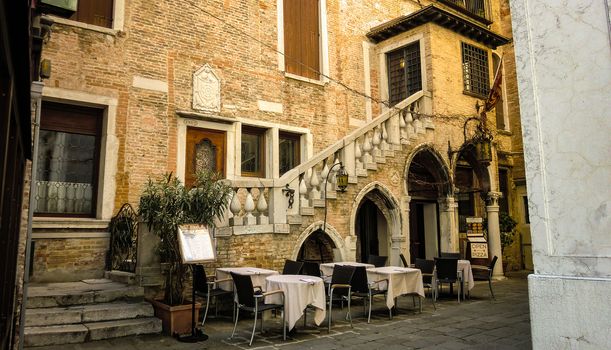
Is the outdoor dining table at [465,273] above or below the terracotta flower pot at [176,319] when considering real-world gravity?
above

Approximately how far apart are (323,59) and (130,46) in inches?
217

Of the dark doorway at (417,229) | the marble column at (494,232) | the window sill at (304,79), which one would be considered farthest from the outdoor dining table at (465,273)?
the window sill at (304,79)

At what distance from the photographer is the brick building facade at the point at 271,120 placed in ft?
28.7

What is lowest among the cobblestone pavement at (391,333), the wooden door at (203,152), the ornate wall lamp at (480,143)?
the cobblestone pavement at (391,333)

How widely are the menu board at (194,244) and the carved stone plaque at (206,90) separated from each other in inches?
197

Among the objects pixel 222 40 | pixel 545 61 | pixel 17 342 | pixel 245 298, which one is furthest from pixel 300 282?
pixel 222 40

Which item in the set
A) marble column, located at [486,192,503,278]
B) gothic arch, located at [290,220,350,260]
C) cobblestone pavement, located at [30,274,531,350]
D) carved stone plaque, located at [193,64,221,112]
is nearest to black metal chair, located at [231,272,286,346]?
cobblestone pavement, located at [30,274,531,350]

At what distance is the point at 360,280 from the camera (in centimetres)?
746

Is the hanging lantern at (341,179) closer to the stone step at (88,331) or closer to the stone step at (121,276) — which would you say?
the stone step at (121,276)

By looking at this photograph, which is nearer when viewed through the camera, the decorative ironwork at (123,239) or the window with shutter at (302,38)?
the decorative ironwork at (123,239)

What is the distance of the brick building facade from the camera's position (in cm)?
873

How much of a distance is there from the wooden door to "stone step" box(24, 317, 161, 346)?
14.0ft

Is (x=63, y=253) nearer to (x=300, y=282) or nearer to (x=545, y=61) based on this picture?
(x=300, y=282)

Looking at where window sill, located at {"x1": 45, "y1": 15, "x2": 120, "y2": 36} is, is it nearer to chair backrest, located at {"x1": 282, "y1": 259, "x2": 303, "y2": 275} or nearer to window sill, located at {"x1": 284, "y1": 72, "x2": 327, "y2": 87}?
window sill, located at {"x1": 284, "y1": 72, "x2": 327, "y2": 87}
